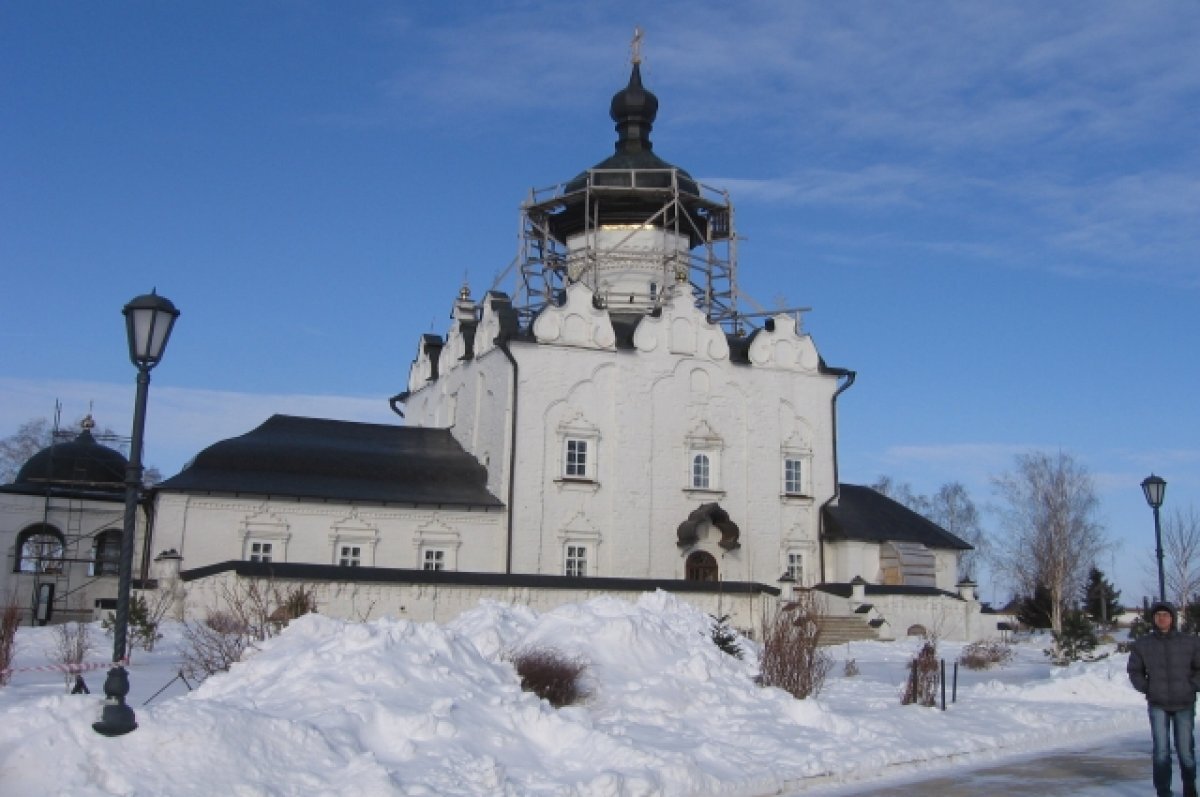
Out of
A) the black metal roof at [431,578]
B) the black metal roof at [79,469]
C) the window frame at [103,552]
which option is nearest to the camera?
the black metal roof at [431,578]

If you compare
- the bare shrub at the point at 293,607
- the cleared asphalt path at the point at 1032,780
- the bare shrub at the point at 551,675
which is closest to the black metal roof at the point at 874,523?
the bare shrub at the point at 293,607

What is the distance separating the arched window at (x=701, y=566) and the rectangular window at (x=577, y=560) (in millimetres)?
2830

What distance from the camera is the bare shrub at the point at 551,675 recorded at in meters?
13.0

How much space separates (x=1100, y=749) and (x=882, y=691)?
15.2 ft

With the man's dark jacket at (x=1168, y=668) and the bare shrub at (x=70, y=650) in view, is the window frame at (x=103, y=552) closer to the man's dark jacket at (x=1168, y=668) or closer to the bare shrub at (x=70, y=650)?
the bare shrub at (x=70, y=650)

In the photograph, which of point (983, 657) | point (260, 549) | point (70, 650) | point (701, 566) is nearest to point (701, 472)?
point (701, 566)

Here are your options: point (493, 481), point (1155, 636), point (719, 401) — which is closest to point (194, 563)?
point (493, 481)

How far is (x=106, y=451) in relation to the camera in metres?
37.0

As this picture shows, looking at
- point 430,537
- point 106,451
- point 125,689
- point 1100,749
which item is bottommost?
point 1100,749

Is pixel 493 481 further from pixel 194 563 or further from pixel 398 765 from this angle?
pixel 398 765

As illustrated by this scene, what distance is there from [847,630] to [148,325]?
23212 millimetres

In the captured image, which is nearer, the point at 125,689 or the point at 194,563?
the point at 125,689

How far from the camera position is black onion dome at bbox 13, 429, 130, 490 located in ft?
115

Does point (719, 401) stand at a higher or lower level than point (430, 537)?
higher
